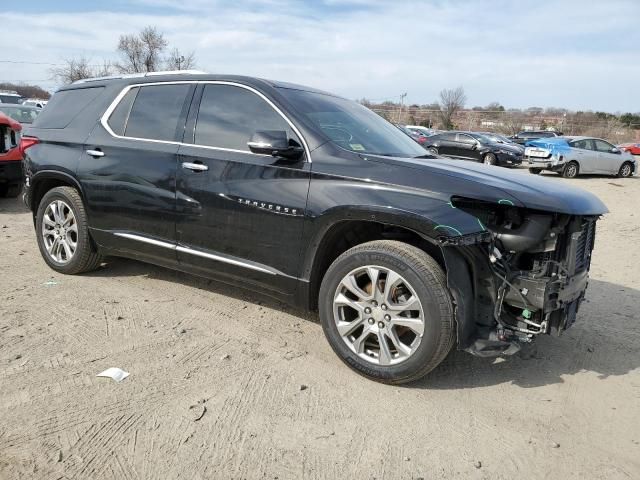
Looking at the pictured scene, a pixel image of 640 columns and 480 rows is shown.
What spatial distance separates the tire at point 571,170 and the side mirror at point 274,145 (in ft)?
58.8

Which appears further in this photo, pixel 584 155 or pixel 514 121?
pixel 514 121

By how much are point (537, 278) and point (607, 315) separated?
2.16 metres

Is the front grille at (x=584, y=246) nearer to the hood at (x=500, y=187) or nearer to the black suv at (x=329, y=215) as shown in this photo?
the black suv at (x=329, y=215)

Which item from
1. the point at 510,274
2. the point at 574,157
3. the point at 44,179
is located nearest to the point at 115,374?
the point at 510,274

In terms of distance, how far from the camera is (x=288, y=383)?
10.5 feet

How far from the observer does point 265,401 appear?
298 centimetres

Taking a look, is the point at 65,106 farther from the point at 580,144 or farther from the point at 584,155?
the point at 580,144

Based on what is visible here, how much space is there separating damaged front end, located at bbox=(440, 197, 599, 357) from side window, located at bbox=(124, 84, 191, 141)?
7.73 ft

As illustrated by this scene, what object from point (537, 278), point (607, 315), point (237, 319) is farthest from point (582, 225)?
point (237, 319)

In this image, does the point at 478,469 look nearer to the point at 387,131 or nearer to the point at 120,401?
the point at 120,401

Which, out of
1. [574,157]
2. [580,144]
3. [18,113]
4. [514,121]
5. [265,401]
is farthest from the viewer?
[514,121]

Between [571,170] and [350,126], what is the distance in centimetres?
1759

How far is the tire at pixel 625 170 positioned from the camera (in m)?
20.4

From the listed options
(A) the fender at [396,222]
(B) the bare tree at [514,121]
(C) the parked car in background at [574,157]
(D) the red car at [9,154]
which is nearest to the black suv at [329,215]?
(A) the fender at [396,222]
